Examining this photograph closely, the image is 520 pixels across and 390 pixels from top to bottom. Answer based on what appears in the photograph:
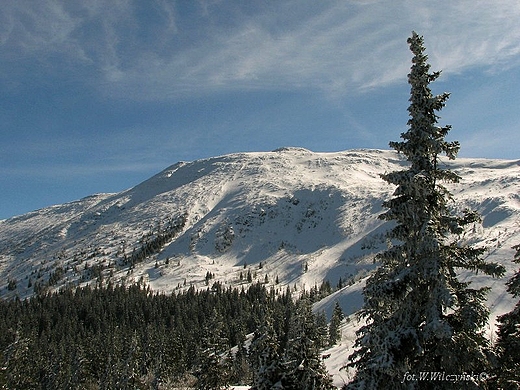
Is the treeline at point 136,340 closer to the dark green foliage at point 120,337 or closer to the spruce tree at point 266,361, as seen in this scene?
the dark green foliage at point 120,337

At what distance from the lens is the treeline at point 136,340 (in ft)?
152

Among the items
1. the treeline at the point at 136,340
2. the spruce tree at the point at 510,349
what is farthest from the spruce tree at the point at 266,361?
the spruce tree at the point at 510,349

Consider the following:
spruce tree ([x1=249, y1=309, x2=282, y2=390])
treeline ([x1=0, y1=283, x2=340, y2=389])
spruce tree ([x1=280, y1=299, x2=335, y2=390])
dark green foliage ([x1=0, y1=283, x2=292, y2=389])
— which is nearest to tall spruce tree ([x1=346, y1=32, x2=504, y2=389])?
spruce tree ([x1=280, y1=299, x2=335, y2=390])

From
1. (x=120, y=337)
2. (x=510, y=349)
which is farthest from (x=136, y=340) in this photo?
(x=510, y=349)

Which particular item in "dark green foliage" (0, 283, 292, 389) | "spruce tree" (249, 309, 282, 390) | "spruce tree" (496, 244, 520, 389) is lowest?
"dark green foliage" (0, 283, 292, 389)

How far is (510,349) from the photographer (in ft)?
51.8

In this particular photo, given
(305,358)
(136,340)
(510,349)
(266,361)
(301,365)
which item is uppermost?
(510,349)

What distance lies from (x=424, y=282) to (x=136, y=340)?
272ft

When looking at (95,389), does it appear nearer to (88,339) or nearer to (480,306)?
(88,339)

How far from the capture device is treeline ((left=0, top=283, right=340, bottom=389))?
152 feet

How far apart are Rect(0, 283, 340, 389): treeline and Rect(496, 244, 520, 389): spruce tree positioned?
387 inches

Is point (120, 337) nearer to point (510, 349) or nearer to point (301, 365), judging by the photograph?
point (301, 365)

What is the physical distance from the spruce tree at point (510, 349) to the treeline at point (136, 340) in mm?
9838

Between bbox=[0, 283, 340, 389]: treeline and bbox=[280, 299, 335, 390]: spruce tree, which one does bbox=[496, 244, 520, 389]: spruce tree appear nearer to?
bbox=[280, 299, 335, 390]: spruce tree
